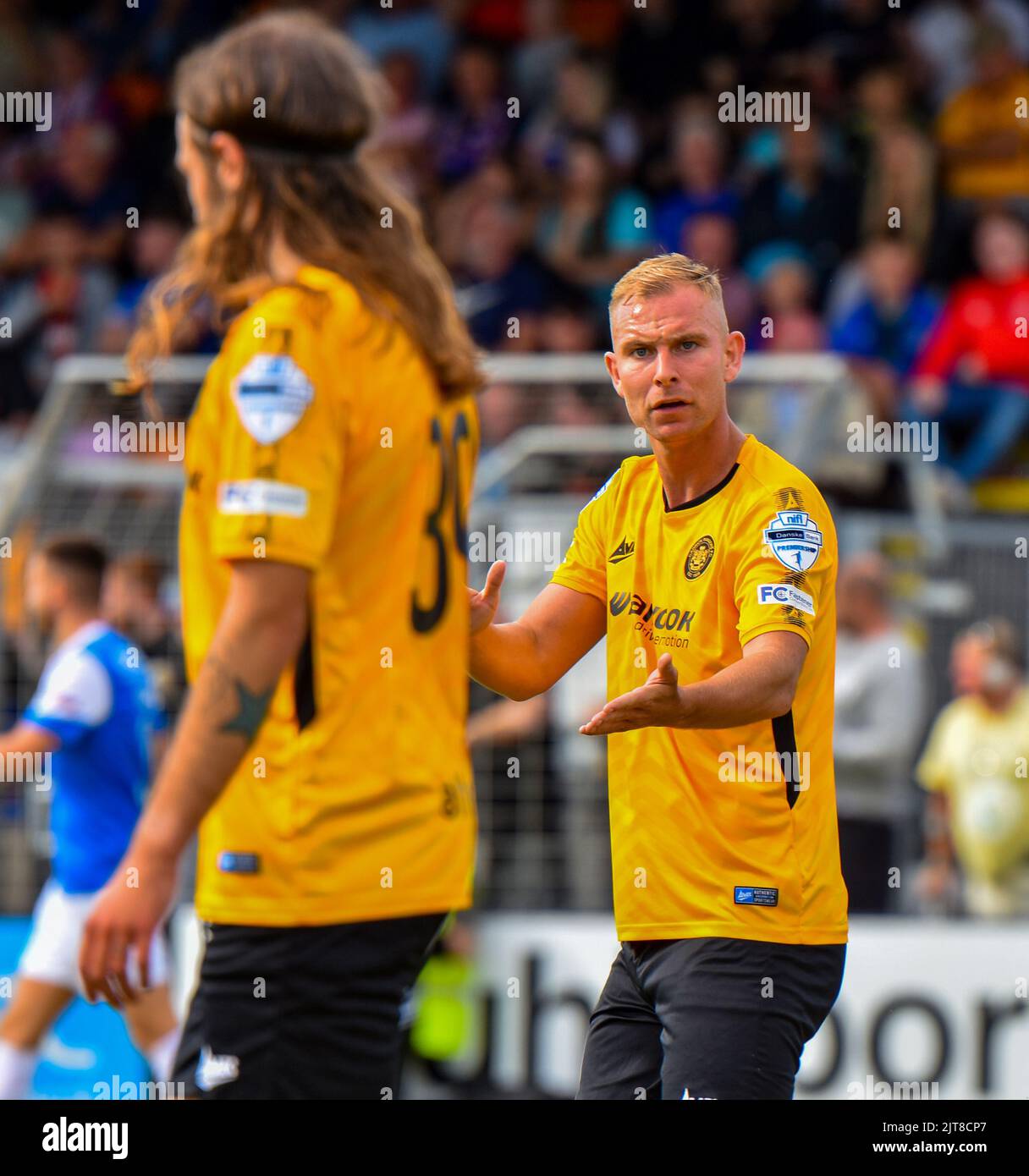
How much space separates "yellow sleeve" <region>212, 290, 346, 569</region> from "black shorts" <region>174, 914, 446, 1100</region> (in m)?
0.58

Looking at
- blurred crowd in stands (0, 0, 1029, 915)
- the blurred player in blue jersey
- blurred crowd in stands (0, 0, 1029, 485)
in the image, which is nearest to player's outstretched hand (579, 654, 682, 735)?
the blurred player in blue jersey

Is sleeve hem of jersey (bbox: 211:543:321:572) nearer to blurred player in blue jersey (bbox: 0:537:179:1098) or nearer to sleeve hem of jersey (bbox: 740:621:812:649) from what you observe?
sleeve hem of jersey (bbox: 740:621:812:649)

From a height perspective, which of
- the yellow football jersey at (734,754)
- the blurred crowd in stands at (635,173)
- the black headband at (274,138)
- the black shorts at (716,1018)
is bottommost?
the black shorts at (716,1018)

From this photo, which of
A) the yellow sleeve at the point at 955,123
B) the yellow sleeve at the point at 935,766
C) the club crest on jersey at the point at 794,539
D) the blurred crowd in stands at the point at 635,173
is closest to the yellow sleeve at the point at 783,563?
the club crest on jersey at the point at 794,539

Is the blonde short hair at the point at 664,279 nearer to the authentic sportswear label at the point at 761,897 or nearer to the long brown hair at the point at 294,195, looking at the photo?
the long brown hair at the point at 294,195

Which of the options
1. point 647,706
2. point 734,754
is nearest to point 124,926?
point 647,706

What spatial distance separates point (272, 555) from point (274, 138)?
0.72 m

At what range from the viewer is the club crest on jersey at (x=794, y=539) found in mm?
3318

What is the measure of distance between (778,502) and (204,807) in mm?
1236

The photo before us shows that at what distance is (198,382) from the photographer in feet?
31.6

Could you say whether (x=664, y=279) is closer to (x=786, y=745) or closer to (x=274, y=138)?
(x=274, y=138)

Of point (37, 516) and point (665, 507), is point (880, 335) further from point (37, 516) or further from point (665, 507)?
point (665, 507)

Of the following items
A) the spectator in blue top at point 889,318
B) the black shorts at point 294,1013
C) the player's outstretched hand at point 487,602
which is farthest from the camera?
the spectator in blue top at point 889,318

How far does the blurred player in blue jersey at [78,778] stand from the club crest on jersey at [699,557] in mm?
3986
